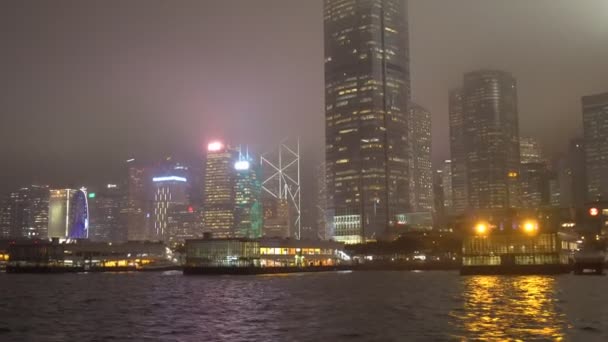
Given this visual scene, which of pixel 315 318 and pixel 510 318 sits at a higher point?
pixel 510 318

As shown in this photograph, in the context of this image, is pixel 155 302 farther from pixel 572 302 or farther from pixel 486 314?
pixel 572 302

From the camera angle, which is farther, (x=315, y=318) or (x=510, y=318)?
(x=315, y=318)

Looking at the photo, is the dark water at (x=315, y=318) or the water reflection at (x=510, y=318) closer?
the water reflection at (x=510, y=318)

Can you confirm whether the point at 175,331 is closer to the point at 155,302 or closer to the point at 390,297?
the point at 155,302

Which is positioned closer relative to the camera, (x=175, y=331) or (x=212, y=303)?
(x=175, y=331)

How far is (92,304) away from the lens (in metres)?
95.2

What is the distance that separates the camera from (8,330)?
213 feet

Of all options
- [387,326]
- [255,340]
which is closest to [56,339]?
[255,340]

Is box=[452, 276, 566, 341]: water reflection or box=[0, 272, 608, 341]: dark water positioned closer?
box=[452, 276, 566, 341]: water reflection

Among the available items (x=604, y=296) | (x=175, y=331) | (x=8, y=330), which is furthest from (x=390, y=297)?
(x=8, y=330)

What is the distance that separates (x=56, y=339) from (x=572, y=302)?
61.1 metres

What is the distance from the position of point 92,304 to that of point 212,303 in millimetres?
15992

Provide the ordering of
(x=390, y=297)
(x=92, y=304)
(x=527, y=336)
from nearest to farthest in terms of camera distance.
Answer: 1. (x=527, y=336)
2. (x=92, y=304)
3. (x=390, y=297)

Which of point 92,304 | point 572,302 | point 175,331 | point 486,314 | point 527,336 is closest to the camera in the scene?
point 527,336
